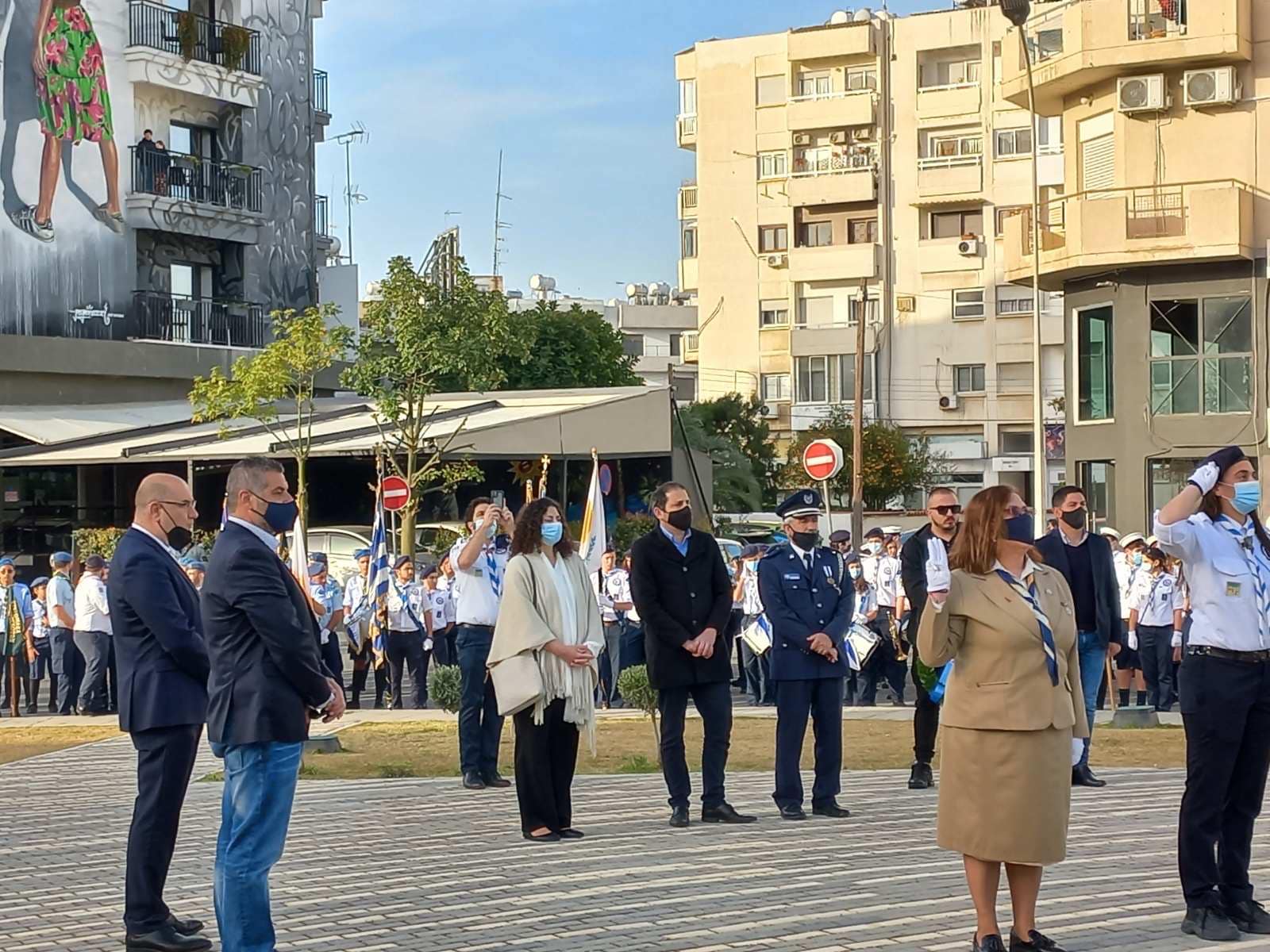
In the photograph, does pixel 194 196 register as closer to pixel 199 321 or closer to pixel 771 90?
pixel 199 321

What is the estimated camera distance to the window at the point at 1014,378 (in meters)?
62.3

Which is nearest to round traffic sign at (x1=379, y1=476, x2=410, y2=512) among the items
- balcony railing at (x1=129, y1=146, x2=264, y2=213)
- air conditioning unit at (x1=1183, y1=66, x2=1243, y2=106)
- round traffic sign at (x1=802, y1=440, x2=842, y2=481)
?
round traffic sign at (x1=802, y1=440, x2=842, y2=481)

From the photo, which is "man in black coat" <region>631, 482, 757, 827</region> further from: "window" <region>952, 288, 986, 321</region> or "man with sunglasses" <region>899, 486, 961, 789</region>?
"window" <region>952, 288, 986, 321</region>

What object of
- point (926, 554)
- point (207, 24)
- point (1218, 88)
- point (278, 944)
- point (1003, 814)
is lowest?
point (278, 944)

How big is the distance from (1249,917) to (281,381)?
2999cm

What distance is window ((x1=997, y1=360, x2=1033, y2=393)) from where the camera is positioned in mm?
62344

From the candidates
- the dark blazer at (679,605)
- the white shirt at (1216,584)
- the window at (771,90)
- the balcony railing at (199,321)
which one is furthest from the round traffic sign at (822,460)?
the window at (771,90)

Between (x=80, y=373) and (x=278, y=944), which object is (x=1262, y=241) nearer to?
(x=80, y=373)

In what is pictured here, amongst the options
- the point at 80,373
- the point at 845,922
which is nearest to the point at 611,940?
the point at 845,922

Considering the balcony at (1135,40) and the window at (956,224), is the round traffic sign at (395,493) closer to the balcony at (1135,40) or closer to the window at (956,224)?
the balcony at (1135,40)

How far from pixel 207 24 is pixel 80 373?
9832 millimetres

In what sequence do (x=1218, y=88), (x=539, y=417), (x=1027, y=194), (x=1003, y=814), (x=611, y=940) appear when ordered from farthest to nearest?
1. (x=1027, y=194)
2. (x=539, y=417)
3. (x=1218, y=88)
4. (x=611, y=940)
5. (x=1003, y=814)

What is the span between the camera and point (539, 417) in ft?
123

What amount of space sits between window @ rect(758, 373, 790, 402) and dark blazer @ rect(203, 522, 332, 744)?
60465 mm
